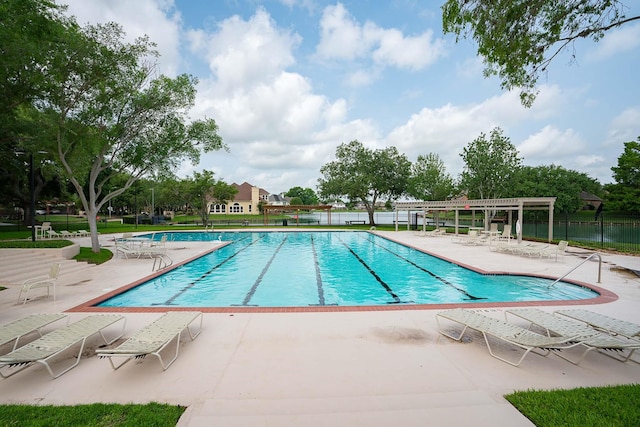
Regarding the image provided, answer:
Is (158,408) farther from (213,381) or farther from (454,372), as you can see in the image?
(454,372)

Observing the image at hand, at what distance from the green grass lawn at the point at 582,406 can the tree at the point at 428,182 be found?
33965 millimetres

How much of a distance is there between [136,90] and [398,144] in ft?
99.3

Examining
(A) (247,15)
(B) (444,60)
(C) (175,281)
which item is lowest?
(C) (175,281)

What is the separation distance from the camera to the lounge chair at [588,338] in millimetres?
3857

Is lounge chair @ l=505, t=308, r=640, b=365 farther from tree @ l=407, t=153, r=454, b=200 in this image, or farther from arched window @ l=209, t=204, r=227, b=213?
arched window @ l=209, t=204, r=227, b=213

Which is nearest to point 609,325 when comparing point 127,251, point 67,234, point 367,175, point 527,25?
point 527,25

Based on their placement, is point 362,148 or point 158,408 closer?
point 158,408

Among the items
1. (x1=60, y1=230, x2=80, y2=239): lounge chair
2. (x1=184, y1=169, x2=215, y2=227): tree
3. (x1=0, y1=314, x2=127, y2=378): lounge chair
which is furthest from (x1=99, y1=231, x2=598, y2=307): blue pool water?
(x1=184, y1=169, x2=215, y2=227): tree

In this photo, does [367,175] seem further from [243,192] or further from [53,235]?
[243,192]

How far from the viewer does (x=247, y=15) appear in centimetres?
1443

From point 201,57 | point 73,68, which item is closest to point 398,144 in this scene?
point 201,57

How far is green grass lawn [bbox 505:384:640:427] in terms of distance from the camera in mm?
2830

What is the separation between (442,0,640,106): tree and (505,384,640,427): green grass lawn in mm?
4814

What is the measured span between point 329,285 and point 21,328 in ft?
23.5
